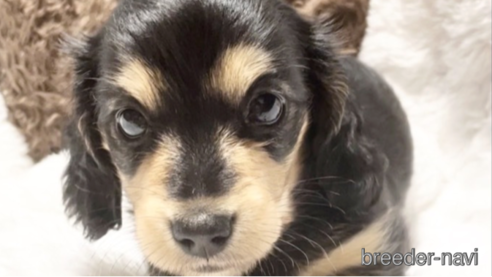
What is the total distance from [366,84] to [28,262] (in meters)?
1.02

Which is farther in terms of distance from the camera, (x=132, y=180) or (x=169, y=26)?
(x=132, y=180)

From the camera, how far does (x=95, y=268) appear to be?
194cm

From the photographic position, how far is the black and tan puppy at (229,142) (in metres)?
1.36

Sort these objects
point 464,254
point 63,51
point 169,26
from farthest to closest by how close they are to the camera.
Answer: point 464,254 → point 63,51 → point 169,26

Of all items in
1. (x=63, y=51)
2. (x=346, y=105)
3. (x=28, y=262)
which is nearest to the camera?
(x=346, y=105)

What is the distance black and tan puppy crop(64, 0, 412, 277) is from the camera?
1361mm

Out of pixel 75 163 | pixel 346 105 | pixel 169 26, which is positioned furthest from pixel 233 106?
pixel 75 163

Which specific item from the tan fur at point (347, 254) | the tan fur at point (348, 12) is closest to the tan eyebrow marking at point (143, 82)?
the tan fur at point (347, 254)

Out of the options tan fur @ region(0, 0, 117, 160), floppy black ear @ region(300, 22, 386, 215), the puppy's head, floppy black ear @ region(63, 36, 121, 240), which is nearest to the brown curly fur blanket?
tan fur @ region(0, 0, 117, 160)

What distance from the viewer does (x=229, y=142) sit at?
1408mm

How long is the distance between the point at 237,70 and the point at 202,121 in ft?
0.38

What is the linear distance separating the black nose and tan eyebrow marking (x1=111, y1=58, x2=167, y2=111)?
0.25 meters

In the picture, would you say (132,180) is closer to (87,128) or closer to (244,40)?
(87,128)

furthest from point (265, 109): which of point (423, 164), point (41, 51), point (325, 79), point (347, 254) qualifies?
point (41, 51)
